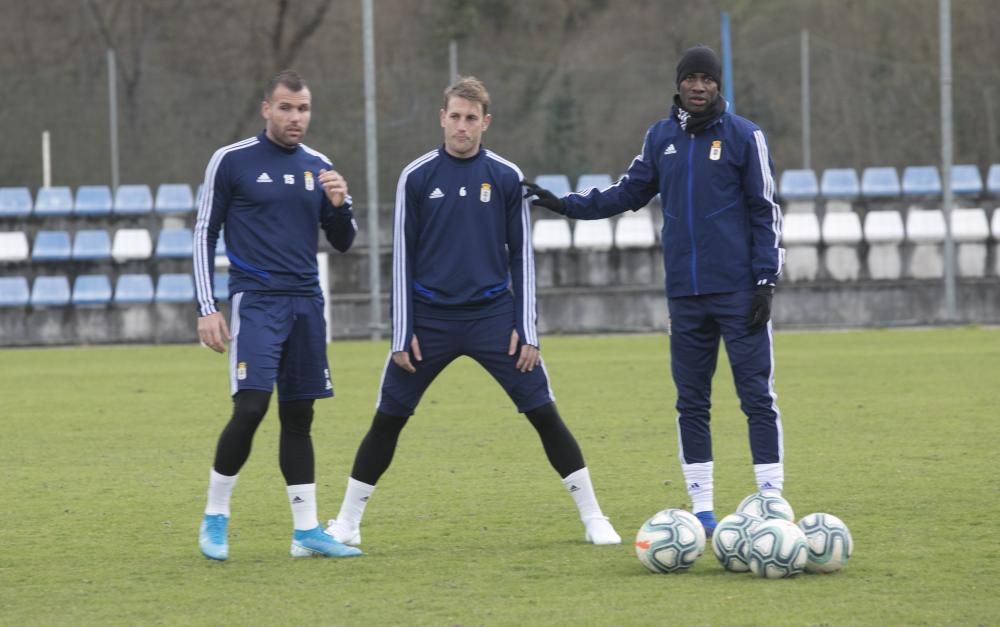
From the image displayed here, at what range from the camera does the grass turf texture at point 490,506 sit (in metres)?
5.49

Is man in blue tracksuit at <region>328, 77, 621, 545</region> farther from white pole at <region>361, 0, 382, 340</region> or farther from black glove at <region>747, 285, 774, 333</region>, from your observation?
white pole at <region>361, 0, 382, 340</region>

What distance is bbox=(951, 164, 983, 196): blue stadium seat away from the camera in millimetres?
23844

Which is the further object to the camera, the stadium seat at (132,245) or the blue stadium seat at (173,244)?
the stadium seat at (132,245)

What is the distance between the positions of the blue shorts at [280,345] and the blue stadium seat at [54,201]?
17.4 meters

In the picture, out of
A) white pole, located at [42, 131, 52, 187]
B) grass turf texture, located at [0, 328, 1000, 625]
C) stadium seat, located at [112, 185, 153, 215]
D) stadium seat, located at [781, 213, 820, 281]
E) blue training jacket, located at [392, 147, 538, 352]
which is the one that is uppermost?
white pole, located at [42, 131, 52, 187]

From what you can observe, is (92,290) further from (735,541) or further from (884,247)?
(735,541)

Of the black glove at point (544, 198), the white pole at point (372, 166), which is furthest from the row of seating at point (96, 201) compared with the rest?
the black glove at point (544, 198)

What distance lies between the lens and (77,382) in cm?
1631

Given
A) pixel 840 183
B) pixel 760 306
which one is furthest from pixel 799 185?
pixel 760 306

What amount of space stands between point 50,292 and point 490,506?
1625 centimetres

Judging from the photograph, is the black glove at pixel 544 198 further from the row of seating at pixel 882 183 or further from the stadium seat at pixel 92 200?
the stadium seat at pixel 92 200

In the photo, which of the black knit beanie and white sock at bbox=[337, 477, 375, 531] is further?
white sock at bbox=[337, 477, 375, 531]

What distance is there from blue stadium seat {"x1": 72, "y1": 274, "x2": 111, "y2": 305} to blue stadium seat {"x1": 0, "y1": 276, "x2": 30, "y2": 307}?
2.36 feet

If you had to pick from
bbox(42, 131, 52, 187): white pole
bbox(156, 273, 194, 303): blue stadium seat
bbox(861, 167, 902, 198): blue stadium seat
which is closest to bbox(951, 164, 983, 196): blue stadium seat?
bbox(861, 167, 902, 198): blue stadium seat
